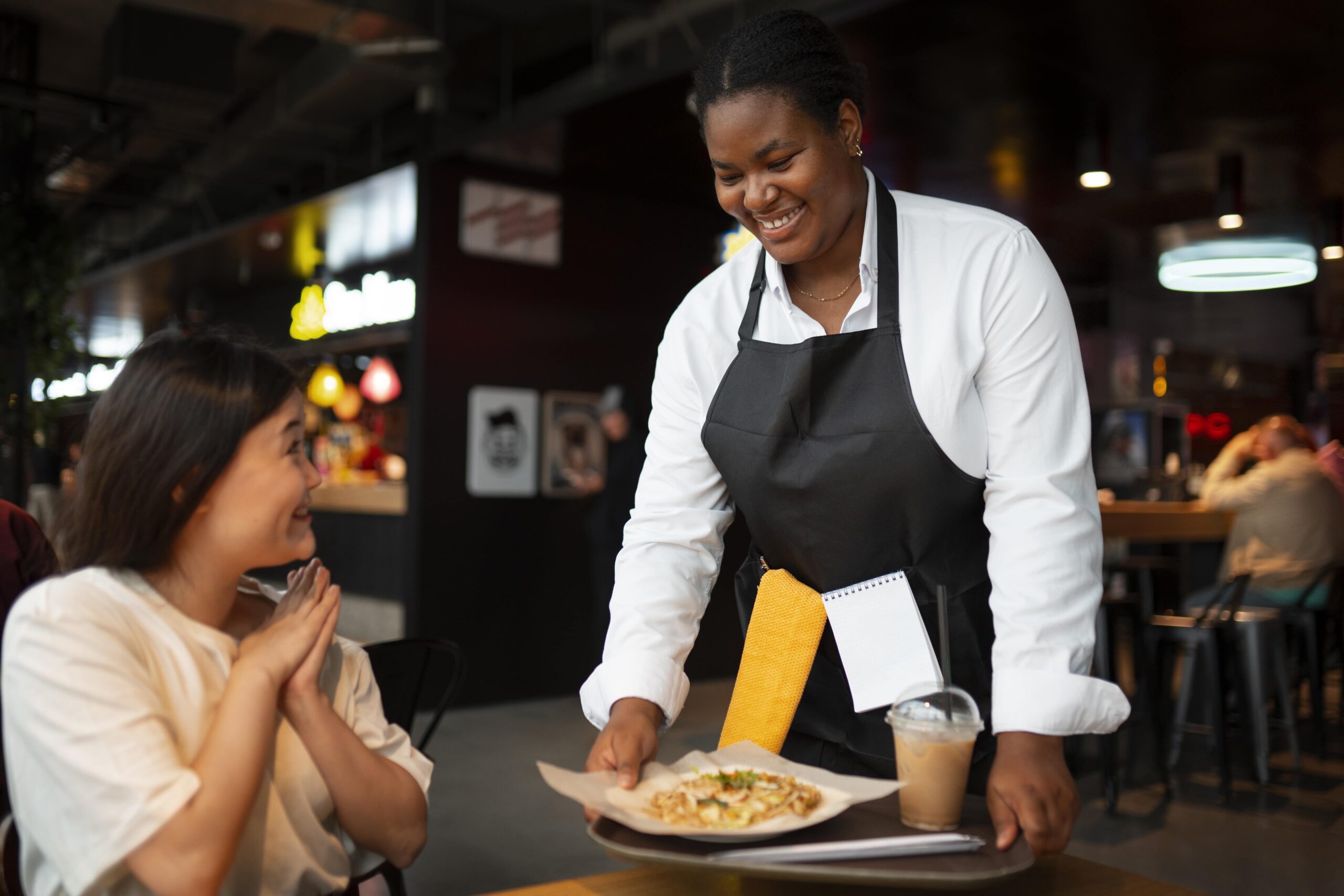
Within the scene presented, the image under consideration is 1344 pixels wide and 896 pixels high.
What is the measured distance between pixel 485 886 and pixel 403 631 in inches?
107

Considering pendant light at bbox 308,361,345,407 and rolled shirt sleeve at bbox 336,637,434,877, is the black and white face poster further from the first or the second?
rolled shirt sleeve at bbox 336,637,434,877

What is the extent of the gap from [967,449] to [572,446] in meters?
5.24

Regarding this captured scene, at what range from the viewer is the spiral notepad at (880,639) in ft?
A: 4.29

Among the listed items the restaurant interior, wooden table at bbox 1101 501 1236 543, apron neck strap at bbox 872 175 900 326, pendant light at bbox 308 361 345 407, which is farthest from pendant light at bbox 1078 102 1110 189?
pendant light at bbox 308 361 345 407

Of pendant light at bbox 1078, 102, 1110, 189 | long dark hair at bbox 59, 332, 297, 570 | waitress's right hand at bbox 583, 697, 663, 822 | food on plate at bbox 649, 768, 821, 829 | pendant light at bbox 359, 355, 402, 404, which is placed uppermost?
pendant light at bbox 1078, 102, 1110, 189

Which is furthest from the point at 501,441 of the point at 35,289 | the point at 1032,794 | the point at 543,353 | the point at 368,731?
the point at 1032,794

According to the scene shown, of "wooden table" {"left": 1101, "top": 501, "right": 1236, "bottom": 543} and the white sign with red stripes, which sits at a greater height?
the white sign with red stripes

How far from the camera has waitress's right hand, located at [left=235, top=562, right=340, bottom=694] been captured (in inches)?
47.8

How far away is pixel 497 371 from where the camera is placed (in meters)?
6.19

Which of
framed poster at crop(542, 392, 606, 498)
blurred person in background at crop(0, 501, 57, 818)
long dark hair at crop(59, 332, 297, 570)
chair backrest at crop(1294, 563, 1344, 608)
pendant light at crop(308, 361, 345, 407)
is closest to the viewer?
long dark hair at crop(59, 332, 297, 570)

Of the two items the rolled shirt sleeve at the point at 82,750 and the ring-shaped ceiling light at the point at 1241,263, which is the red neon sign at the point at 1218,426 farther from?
the rolled shirt sleeve at the point at 82,750

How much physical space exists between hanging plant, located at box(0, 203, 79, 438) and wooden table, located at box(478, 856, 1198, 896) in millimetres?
5091

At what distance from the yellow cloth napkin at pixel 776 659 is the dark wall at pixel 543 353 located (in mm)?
4268

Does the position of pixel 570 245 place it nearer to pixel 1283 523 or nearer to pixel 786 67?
pixel 1283 523
